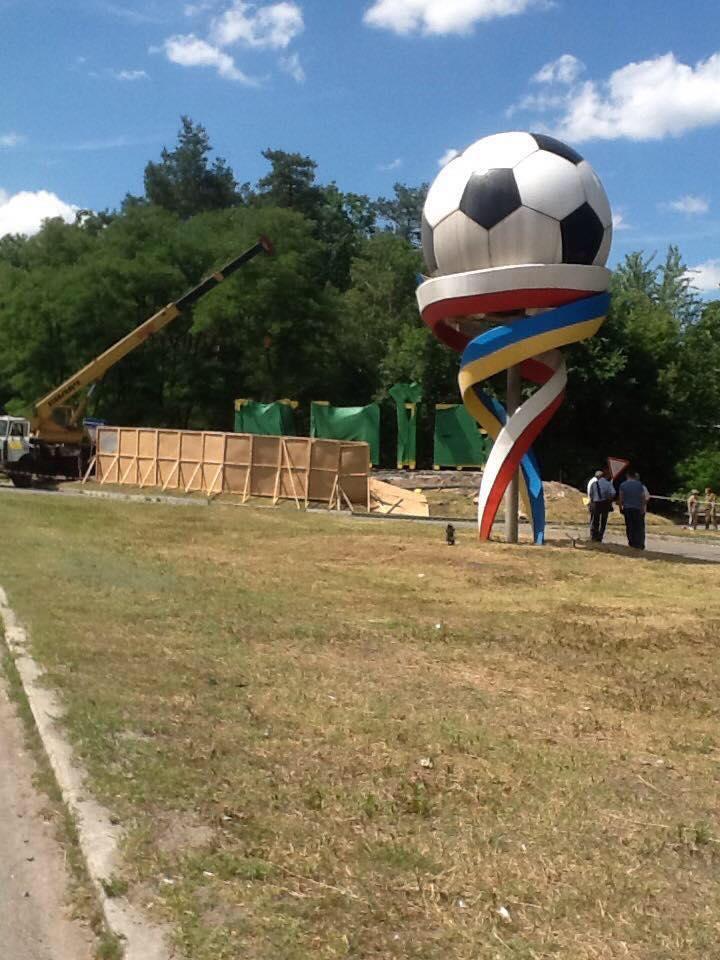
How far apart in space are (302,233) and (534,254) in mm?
37812

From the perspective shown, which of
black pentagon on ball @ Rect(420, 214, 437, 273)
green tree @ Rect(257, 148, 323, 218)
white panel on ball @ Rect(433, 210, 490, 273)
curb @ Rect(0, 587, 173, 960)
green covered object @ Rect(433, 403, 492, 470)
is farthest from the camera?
green tree @ Rect(257, 148, 323, 218)

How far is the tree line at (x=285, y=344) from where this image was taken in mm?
39969

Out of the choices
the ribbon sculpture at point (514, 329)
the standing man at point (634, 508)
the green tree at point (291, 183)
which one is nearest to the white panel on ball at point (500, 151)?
the ribbon sculpture at point (514, 329)

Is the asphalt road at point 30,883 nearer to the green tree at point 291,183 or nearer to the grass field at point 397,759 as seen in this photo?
Answer: the grass field at point 397,759

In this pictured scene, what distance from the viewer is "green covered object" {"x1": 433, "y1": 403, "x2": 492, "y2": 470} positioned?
128ft

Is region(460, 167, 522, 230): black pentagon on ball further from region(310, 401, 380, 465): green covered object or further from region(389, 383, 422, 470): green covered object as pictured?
region(389, 383, 422, 470): green covered object

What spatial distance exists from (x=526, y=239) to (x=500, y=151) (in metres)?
1.50

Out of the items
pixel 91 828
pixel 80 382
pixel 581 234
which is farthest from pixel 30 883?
pixel 80 382

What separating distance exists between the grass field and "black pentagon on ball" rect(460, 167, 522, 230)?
6.59 m

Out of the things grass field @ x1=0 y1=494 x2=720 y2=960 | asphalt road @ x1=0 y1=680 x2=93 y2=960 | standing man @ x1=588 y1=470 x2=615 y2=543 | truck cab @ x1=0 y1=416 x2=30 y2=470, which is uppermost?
truck cab @ x1=0 y1=416 x2=30 y2=470

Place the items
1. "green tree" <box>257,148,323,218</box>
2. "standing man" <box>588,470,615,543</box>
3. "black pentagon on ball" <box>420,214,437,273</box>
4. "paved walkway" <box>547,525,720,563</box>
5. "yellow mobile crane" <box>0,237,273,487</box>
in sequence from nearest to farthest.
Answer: "black pentagon on ball" <box>420,214,437,273</box>
"standing man" <box>588,470,615,543</box>
"paved walkway" <box>547,525,720,563</box>
"yellow mobile crane" <box>0,237,273,487</box>
"green tree" <box>257,148,323,218</box>

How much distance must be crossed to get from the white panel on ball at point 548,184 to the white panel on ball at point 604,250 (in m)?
1.05

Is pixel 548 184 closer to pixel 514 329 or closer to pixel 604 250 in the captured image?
pixel 604 250

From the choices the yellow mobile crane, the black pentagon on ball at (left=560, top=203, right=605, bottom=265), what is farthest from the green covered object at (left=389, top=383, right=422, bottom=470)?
the black pentagon on ball at (left=560, top=203, right=605, bottom=265)
